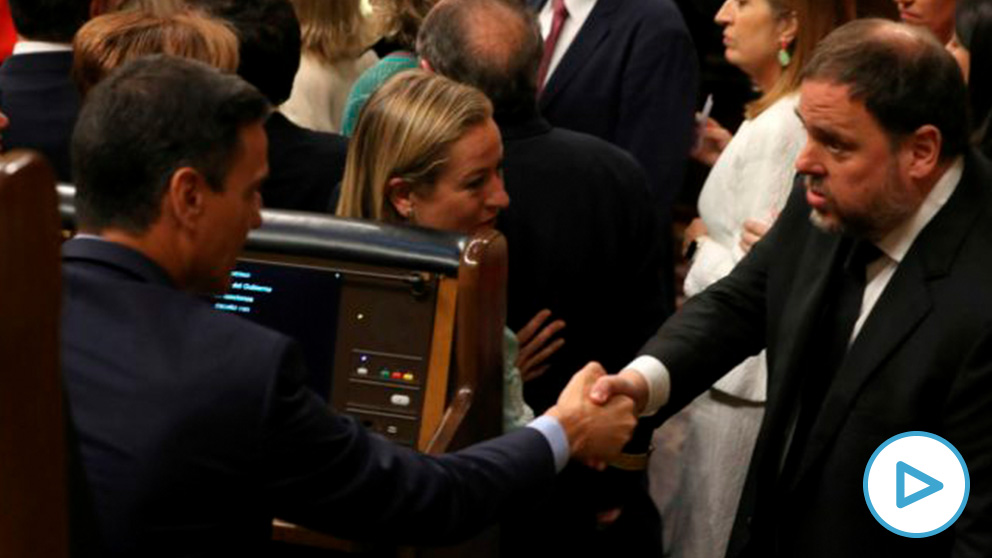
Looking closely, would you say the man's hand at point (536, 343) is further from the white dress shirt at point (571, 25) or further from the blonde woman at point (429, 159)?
the white dress shirt at point (571, 25)

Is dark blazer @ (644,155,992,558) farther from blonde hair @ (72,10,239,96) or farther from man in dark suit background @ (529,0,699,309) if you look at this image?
man in dark suit background @ (529,0,699,309)

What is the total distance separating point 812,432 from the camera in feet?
10.3

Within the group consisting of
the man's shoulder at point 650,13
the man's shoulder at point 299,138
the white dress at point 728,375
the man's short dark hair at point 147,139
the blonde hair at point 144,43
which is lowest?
the white dress at point 728,375

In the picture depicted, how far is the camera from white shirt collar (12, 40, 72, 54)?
162 inches

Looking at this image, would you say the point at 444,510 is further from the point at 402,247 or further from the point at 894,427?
the point at 894,427

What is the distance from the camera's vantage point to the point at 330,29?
5.04 m

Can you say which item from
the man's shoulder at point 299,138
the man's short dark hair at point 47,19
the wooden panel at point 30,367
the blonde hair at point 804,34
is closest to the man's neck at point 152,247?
the wooden panel at point 30,367

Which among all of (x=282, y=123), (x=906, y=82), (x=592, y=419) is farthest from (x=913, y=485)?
(x=282, y=123)

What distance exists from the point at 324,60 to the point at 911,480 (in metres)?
2.52

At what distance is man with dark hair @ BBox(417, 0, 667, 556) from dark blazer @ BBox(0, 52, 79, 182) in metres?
0.82

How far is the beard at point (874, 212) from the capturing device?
3.08m

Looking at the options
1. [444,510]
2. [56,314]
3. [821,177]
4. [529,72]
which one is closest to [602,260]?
[529,72]

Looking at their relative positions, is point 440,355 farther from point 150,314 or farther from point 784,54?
point 784,54

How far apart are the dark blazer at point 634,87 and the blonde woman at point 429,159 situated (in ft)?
4.84
